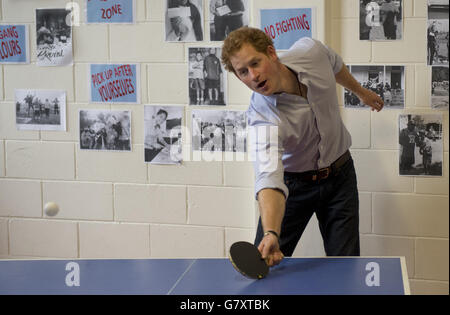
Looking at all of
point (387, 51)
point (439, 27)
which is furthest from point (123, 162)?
point (439, 27)

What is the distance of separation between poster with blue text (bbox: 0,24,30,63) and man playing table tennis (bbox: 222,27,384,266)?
1.44 metres

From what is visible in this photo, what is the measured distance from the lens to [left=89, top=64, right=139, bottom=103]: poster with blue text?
312 centimetres

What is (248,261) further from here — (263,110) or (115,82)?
(115,82)

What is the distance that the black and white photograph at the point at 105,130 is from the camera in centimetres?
316

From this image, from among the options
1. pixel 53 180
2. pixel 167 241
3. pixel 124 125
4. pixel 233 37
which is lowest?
pixel 167 241

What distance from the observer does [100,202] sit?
10.7 ft

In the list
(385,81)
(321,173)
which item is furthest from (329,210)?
(385,81)

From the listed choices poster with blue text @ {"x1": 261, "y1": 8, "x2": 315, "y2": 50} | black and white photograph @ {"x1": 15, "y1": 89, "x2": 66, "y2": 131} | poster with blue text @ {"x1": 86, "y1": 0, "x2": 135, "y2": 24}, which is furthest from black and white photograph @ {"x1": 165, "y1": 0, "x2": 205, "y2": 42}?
black and white photograph @ {"x1": 15, "y1": 89, "x2": 66, "y2": 131}

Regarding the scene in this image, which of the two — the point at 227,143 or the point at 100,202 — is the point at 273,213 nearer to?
the point at 227,143

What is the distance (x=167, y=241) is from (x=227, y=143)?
581 mm

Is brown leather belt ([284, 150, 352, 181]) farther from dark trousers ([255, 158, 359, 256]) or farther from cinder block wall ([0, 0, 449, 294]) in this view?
cinder block wall ([0, 0, 449, 294])

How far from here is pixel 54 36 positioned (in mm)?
3186

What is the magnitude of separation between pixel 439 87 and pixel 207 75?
40.2 inches

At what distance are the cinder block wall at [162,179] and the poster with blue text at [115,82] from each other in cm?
4
